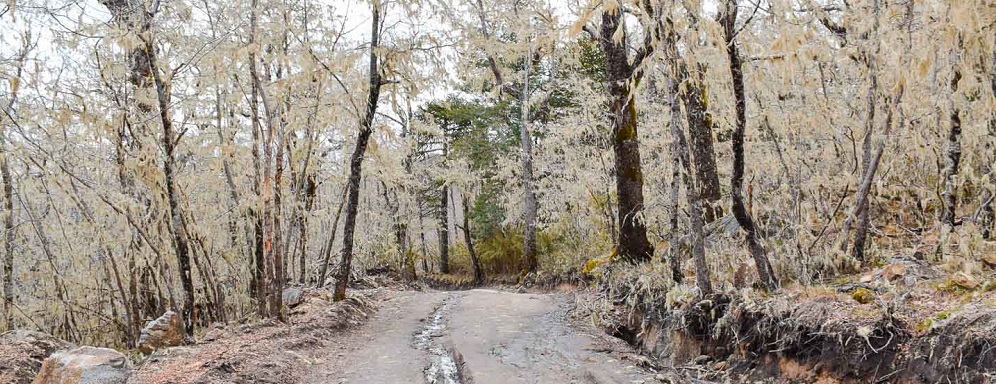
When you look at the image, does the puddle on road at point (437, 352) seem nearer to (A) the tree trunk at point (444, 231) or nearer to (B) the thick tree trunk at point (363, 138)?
(B) the thick tree trunk at point (363, 138)

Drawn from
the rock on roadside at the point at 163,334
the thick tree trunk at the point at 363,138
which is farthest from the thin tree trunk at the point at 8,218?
the thick tree trunk at the point at 363,138

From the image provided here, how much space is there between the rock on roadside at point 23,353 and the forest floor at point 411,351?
59.5 inches

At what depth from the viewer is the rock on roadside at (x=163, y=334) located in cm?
725

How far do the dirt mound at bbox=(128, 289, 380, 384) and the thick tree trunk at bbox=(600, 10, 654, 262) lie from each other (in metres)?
4.66

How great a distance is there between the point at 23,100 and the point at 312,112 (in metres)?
3.55

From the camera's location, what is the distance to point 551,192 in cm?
1791

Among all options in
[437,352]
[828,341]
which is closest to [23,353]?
[437,352]

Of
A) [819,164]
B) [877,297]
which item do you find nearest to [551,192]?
[819,164]

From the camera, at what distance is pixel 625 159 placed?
1011 centimetres

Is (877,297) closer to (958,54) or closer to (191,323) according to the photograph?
(958,54)

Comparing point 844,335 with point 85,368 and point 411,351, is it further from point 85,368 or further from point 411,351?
point 85,368

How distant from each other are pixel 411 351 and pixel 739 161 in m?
4.21

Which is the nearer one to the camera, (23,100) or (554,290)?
(23,100)

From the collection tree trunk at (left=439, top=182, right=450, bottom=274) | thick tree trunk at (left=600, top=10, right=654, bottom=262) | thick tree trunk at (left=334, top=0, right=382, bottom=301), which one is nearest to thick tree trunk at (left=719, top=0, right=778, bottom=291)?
thick tree trunk at (left=600, top=10, right=654, bottom=262)
